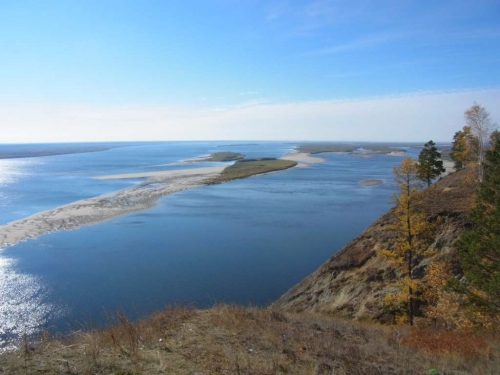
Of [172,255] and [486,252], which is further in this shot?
[172,255]

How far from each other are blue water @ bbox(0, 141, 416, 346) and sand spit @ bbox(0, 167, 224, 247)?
7.79 feet

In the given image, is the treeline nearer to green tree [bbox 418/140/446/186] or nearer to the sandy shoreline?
green tree [bbox 418/140/446/186]

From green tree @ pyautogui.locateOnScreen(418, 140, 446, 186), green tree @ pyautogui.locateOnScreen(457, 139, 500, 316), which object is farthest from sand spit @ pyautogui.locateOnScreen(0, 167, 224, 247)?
green tree @ pyautogui.locateOnScreen(457, 139, 500, 316)

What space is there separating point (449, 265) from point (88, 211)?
4382 centimetres

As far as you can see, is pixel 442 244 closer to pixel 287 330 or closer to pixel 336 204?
pixel 287 330

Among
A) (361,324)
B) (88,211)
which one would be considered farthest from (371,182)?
(361,324)

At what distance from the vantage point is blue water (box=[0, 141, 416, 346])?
81.2 feet

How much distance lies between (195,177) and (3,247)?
55480mm

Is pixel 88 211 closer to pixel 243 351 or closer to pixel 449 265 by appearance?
pixel 449 265

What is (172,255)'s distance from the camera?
110 ft

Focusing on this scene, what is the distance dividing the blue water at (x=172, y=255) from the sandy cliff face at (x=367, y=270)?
2817 mm

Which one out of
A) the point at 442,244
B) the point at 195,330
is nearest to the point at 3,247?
the point at 195,330

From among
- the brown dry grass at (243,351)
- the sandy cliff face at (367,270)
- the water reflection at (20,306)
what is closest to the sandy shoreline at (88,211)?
the water reflection at (20,306)

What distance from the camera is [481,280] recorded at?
14.6m
